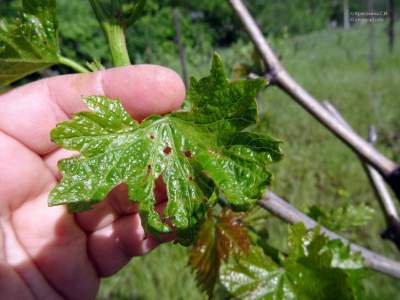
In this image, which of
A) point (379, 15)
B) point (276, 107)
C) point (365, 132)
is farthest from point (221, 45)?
point (379, 15)

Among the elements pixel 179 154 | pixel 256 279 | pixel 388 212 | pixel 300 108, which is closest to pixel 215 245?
pixel 256 279

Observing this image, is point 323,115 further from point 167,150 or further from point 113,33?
point 113,33

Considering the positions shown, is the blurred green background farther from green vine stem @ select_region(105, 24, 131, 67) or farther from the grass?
Answer: green vine stem @ select_region(105, 24, 131, 67)

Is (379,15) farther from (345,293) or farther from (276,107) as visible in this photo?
(276,107)

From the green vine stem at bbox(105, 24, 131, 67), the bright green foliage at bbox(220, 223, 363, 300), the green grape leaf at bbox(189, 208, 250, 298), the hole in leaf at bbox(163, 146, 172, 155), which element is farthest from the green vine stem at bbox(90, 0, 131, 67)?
the bright green foliage at bbox(220, 223, 363, 300)

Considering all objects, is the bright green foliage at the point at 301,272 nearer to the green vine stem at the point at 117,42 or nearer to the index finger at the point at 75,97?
the index finger at the point at 75,97

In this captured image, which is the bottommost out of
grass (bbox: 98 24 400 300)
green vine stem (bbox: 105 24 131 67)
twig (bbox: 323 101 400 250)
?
grass (bbox: 98 24 400 300)
